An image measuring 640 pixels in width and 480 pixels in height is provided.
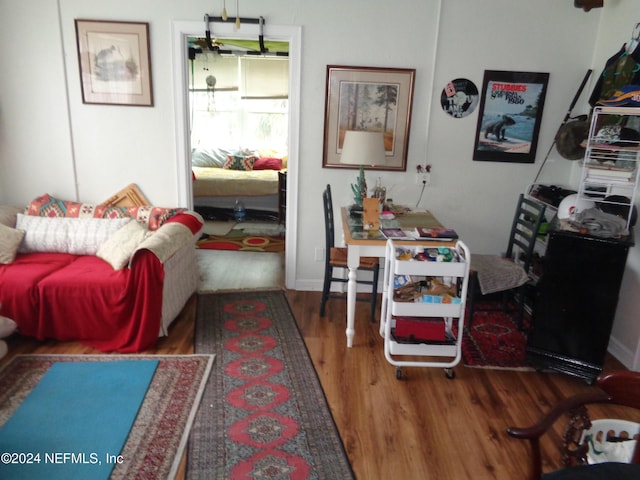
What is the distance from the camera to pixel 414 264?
8.39ft

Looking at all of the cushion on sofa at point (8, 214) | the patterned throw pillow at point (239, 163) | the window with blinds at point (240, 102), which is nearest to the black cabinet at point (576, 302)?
the cushion on sofa at point (8, 214)

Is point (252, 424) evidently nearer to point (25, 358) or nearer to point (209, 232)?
point (25, 358)

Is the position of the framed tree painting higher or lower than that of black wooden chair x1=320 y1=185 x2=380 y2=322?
higher

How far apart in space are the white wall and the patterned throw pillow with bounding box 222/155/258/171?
3.40 m

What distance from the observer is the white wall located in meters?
3.43

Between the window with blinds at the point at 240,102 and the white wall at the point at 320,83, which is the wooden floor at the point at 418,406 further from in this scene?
the window with blinds at the point at 240,102

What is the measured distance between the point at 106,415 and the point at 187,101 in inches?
93.3

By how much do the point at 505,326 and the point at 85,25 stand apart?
3.84 meters

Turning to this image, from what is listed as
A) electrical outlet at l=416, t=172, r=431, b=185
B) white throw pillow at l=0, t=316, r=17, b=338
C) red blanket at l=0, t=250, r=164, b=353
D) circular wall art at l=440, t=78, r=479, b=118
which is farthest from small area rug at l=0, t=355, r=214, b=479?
circular wall art at l=440, t=78, r=479, b=118

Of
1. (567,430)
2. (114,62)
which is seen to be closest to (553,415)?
(567,430)

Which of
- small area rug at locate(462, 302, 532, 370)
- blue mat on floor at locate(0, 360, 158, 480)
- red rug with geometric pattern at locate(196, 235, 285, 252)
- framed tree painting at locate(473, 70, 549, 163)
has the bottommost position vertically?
blue mat on floor at locate(0, 360, 158, 480)

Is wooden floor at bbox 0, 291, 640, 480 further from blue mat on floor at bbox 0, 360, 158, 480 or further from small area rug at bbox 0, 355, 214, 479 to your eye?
blue mat on floor at bbox 0, 360, 158, 480

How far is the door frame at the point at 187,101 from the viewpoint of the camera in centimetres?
344

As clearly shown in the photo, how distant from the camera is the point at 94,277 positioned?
290 centimetres
